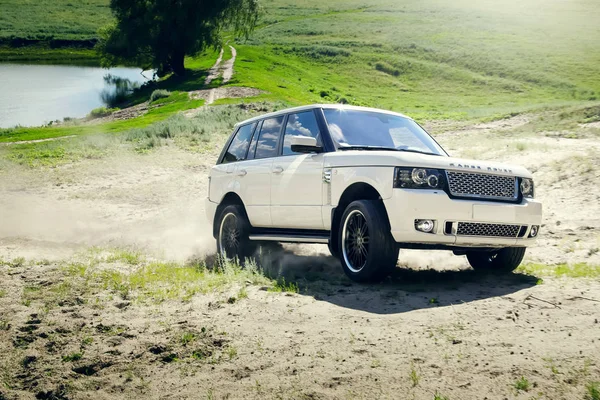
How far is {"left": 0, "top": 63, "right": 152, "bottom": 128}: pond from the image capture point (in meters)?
53.0

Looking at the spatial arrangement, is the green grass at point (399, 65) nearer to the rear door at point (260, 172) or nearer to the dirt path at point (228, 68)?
the dirt path at point (228, 68)

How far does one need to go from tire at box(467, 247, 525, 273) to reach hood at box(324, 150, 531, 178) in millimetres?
1000

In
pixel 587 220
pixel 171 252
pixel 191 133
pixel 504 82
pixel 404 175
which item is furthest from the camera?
pixel 504 82

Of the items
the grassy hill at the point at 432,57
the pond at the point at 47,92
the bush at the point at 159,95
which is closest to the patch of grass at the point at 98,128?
the grassy hill at the point at 432,57

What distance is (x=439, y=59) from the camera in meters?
83.3

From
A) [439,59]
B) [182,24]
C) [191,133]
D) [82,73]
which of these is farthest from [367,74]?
[191,133]

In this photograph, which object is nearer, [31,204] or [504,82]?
[31,204]

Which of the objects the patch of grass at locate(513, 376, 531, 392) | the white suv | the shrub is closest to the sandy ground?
the patch of grass at locate(513, 376, 531, 392)

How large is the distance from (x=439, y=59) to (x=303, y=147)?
79.1 m

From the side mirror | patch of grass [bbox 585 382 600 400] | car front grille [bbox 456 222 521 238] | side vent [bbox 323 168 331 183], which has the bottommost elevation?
patch of grass [bbox 585 382 600 400]

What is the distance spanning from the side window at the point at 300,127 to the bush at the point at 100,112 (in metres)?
44.2

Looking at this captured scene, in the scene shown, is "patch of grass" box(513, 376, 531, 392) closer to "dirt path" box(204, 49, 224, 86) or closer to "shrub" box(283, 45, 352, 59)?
"dirt path" box(204, 49, 224, 86)


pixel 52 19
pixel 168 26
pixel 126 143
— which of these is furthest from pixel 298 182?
pixel 52 19

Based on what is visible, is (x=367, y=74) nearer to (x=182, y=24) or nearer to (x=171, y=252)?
(x=182, y=24)
